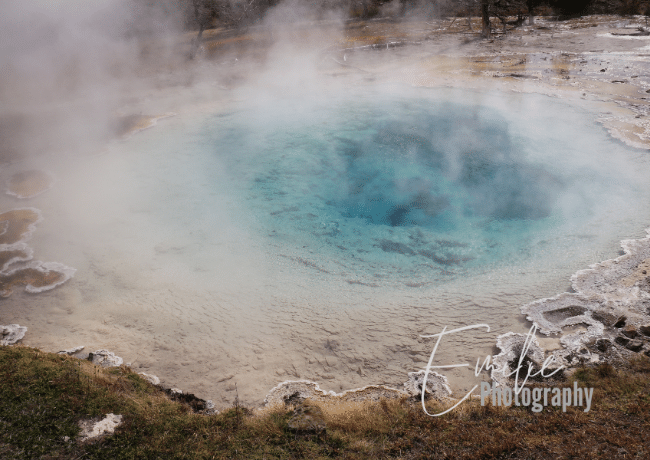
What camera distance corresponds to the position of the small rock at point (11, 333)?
4.95 metres

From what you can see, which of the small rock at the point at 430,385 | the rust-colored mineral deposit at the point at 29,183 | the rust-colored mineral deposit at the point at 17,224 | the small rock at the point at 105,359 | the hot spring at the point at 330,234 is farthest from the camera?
the rust-colored mineral deposit at the point at 29,183

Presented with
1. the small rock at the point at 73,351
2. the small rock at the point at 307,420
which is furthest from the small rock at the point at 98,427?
the small rock at the point at 73,351

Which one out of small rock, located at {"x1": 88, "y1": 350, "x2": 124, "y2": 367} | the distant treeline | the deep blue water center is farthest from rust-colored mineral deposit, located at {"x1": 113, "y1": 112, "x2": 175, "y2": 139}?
the distant treeline

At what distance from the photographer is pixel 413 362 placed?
4.48m

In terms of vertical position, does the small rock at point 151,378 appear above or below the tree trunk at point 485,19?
below

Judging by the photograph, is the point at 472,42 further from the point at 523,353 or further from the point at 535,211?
the point at 523,353

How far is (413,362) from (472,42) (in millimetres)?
17719

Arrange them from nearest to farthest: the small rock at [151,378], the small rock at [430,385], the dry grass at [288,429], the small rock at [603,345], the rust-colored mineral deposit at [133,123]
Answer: the dry grass at [288,429], the small rock at [430,385], the small rock at [603,345], the small rock at [151,378], the rust-colored mineral deposit at [133,123]

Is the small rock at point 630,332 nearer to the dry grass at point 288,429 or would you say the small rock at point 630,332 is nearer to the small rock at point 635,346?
the small rock at point 635,346

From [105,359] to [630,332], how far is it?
5774mm

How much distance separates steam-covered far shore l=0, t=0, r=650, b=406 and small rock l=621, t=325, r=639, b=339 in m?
1.03

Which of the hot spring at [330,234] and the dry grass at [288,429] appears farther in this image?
the hot spring at [330,234]

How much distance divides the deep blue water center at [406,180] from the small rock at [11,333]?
3.58 m

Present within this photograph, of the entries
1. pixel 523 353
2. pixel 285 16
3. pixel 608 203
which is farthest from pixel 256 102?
pixel 285 16
